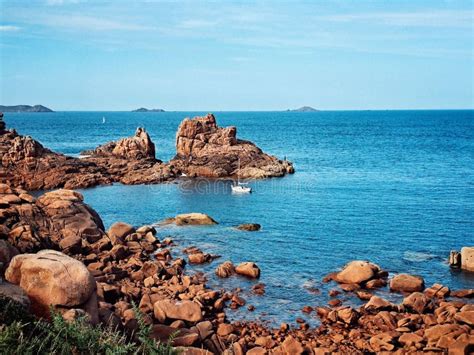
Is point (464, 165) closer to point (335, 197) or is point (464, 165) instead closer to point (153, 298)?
point (335, 197)

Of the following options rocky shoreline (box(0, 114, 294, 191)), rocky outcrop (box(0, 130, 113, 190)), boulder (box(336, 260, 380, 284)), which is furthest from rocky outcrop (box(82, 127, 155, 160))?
boulder (box(336, 260, 380, 284))

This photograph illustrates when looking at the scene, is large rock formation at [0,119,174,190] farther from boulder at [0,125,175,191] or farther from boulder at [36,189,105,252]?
boulder at [36,189,105,252]

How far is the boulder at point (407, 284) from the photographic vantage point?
32.8 meters

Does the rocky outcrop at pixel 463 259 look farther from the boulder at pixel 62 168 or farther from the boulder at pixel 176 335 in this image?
the boulder at pixel 62 168

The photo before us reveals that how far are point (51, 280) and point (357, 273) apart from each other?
20.4m

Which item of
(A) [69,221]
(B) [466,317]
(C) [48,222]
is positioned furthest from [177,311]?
(A) [69,221]

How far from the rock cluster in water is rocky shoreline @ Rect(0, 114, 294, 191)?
98.4 feet

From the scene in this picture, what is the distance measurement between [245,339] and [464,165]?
7657 cm

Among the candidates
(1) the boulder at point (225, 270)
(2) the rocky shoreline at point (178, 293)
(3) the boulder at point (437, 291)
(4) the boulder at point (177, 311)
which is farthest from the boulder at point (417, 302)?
(1) the boulder at point (225, 270)

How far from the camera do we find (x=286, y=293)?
32.9m

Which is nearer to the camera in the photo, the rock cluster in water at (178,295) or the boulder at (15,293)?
the boulder at (15,293)

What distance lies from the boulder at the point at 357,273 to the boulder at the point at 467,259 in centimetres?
684

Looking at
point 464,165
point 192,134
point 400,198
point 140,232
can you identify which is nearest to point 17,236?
point 140,232

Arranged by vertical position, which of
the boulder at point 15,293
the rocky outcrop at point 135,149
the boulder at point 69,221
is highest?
the rocky outcrop at point 135,149
